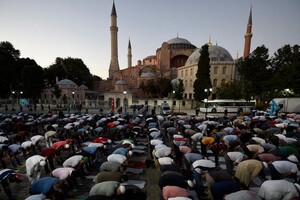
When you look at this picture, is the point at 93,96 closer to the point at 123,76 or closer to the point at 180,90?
the point at 123,76

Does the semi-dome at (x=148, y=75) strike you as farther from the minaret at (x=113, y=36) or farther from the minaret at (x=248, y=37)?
the minaret at (x=248, y=37)

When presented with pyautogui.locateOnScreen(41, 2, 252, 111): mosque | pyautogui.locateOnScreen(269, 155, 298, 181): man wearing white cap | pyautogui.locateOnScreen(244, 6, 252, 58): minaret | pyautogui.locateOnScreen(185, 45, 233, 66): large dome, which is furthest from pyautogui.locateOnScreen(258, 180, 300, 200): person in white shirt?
pyautogui.locateOnScreen(244, 6, 252, 58): minaret

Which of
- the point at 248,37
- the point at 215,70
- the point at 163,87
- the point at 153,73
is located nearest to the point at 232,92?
the point at 215,70

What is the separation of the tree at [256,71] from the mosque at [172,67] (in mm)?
14873

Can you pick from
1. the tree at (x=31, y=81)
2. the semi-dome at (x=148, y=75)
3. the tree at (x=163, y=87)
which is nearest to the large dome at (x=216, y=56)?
the tree at (x=163, y=87)

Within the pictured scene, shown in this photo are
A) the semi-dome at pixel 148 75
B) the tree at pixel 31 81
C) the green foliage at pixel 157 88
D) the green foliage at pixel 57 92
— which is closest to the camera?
the tree at pixel 31 81

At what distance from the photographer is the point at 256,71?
26031 mm

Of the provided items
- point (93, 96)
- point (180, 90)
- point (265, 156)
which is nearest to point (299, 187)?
point (265, 156)

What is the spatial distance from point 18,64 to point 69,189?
150ft

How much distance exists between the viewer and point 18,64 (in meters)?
38.8

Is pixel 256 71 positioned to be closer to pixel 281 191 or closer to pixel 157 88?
pixel 157 88

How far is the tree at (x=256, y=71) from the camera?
2544 centimetres

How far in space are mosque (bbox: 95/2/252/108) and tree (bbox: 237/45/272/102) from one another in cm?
1487

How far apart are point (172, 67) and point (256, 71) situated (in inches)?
1315
